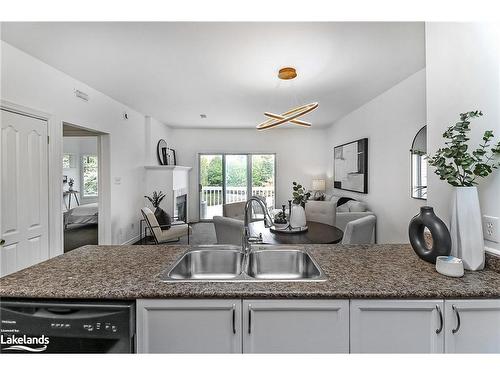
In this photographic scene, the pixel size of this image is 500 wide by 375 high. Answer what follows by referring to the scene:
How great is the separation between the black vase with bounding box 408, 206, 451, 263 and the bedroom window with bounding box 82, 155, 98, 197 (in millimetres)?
8504

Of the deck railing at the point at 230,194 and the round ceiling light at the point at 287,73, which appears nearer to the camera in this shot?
the round ceiling light at the point at 287,73

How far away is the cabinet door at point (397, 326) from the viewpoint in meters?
1.03


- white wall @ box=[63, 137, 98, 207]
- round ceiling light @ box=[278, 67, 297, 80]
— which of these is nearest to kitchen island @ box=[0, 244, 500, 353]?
round ceiling light @ box=[278, 67, 297, 80]

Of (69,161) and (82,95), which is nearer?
(82,95)

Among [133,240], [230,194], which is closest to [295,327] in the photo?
[133,240]

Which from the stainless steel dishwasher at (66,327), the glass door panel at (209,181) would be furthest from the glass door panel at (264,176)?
the stainless steel dishwasher at (66,327)

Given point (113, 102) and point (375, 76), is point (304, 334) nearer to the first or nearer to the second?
point (375, 76)

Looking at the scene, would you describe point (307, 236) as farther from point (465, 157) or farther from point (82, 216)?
point (82, 216)

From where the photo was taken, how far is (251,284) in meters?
1.11

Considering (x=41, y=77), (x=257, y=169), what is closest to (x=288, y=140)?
(x=257, y=169)

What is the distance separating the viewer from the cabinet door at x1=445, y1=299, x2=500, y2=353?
103cm

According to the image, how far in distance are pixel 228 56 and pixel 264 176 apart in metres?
4.41

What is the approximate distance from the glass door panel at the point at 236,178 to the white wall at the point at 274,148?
24cm
